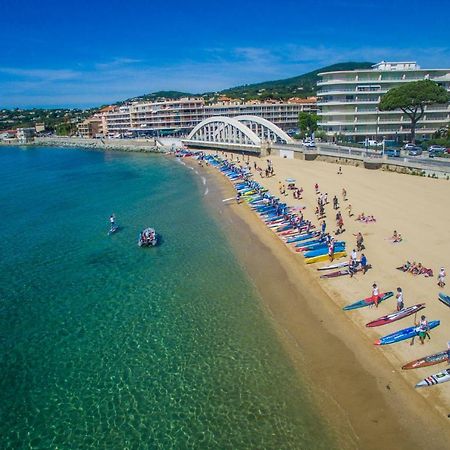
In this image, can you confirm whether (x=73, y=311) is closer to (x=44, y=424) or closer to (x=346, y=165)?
(x=44, y=424)

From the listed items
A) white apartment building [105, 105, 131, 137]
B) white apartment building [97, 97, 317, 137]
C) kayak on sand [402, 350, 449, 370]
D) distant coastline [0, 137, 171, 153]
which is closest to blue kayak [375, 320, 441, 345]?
kayak on sand [402, 350, 449, 370]

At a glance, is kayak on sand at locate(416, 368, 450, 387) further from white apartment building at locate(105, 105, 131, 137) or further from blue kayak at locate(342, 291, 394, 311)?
white apartment building at locate(105, 105, 131, 137)

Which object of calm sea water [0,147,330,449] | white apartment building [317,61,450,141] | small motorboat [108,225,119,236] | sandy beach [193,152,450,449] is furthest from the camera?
white apartment building [317,61,450,141]

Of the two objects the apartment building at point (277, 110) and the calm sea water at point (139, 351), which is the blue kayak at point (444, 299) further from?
the apartment building at point (277, 110)

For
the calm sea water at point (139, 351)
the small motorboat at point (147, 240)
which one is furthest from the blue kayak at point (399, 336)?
the small motorboat at point (147, 240)

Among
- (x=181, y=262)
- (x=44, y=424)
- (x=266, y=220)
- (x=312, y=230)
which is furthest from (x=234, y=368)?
(x=266, y=220)

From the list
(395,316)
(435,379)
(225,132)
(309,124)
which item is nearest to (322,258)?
(395,316)
